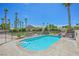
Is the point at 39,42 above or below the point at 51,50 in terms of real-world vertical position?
above

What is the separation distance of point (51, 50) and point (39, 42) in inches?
47.0

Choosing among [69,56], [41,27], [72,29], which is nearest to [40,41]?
[41,27]

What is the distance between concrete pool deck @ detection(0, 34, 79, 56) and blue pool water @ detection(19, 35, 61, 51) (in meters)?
0.31

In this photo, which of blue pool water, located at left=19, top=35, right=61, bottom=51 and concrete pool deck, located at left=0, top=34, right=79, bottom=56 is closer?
concrete pool deck, located at left=0, top=34, right=79, bottom=56

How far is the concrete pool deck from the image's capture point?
22.4 ft

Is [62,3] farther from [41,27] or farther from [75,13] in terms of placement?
[41,27]

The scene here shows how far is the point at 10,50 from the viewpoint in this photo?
7012 millimetres

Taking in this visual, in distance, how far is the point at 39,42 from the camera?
8.20 metres

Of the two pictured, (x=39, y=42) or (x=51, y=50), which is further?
(x=39, y=42)

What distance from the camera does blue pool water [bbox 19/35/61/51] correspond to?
750cm

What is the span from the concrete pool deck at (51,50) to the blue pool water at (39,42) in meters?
0.31

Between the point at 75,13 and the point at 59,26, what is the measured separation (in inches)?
34.1

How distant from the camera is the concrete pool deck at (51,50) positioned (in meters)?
6.84

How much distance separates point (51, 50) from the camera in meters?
7.11
